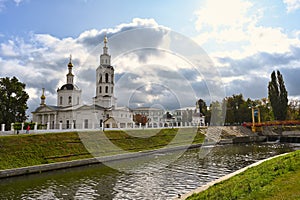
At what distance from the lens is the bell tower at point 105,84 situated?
57719mm

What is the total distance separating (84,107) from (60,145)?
94.0 feet

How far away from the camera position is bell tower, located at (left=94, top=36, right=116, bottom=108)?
57.7 metres

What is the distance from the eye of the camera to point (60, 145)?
24734 mm

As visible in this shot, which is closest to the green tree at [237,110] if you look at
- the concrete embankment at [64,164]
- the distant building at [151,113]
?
the distant building at [151,113]

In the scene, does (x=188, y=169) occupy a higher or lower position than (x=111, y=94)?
lower

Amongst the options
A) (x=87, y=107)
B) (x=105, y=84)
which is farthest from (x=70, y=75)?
(x=87, y=107)

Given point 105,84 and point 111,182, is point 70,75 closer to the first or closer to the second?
point 105,84

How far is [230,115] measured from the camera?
251ft

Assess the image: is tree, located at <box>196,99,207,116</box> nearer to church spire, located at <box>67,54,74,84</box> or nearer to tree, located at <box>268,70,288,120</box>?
tree, located at <box>268,70,288,120</box>

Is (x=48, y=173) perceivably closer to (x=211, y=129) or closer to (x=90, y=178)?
(x=90, y=178)

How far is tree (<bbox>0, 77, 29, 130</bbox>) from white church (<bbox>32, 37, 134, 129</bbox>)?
1213 cm

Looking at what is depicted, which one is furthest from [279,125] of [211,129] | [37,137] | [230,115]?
[37,137]

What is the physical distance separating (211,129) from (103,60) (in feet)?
90.9

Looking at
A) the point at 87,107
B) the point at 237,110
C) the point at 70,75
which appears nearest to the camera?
the point at 87,107
